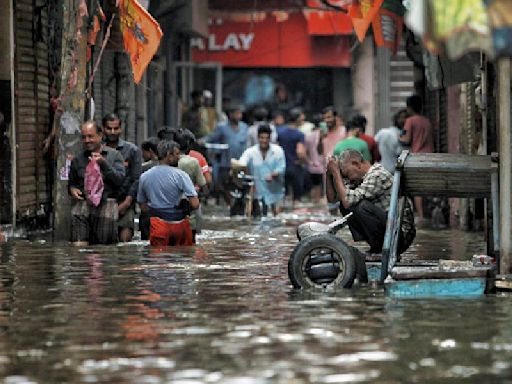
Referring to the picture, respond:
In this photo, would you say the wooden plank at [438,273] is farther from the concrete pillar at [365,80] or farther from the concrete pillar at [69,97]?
the concrete pillar at [365,80]

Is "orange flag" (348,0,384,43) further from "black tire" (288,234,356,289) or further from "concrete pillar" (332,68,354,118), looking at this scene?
"concrete pillar" (332,68,354,118)

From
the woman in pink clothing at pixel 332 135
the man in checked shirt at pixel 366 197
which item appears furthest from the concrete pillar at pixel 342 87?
the man in checked shirt at pixel 366 197

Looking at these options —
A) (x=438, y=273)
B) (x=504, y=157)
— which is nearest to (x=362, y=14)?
(x=504, y=157)

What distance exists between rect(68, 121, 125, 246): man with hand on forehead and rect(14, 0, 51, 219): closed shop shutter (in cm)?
226

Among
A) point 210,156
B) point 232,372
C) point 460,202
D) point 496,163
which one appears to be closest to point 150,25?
point 460,202

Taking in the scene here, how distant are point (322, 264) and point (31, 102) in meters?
9.79

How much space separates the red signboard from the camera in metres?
45.6

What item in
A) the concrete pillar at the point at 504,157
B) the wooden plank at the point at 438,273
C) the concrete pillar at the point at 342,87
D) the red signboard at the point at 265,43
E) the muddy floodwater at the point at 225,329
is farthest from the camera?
the concrete pillar at the point at 342,87

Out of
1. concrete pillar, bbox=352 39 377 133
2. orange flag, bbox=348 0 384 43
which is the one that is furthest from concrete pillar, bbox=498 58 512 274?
concrete pillar, bbox=352 39 377 133

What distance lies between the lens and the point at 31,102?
22078 millimetres

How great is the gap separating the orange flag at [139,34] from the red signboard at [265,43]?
25.4 metres

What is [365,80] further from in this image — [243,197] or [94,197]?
[94,197]

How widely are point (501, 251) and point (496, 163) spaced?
2.12ft

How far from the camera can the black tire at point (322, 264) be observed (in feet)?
42.3
